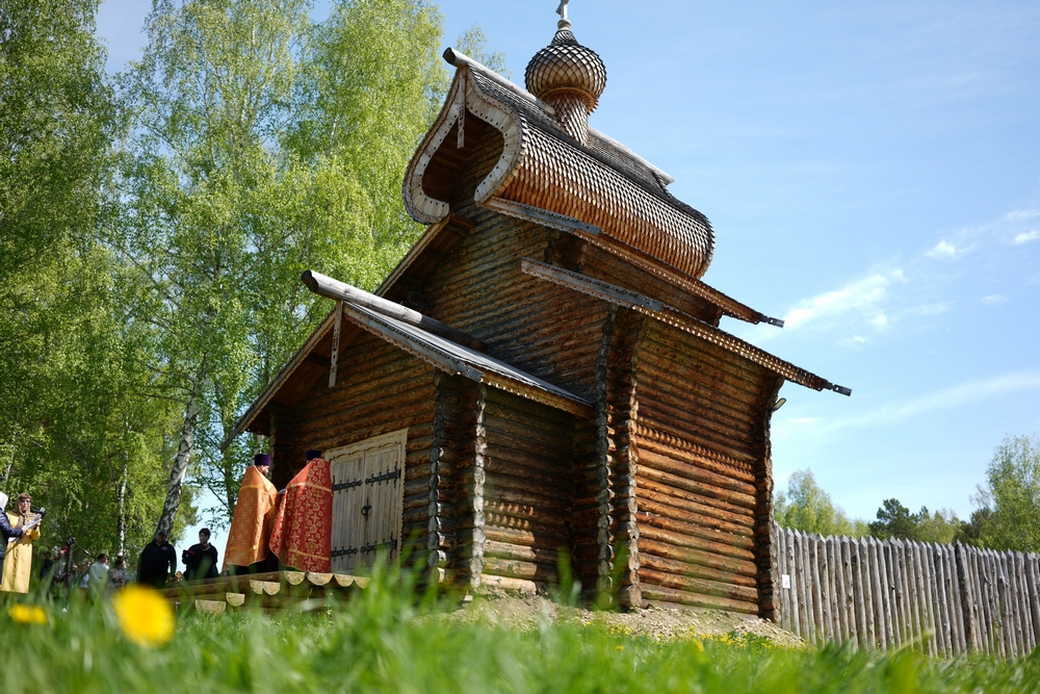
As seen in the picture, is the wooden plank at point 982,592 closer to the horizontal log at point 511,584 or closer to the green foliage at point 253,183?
the horizontal log at point 511,584

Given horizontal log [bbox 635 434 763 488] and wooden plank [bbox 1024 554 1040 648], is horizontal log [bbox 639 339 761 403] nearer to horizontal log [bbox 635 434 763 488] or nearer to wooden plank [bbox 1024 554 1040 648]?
horizontal log [bbox 635 434 763 488]

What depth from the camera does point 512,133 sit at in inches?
513

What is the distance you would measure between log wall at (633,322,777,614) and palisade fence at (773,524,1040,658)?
2.61ft

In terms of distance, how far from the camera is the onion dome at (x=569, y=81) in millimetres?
15867

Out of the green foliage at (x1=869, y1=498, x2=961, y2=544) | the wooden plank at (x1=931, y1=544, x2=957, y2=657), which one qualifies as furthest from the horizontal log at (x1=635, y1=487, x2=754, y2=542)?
the green foliage at (x1=869, y1=498, x2=961, y2=544)

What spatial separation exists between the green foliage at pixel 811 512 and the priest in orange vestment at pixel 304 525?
51568 mm

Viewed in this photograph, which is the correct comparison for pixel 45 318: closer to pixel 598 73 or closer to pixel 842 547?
pixel 598 73

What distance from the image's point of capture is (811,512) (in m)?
58.1

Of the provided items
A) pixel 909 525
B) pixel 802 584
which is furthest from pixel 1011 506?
pixel 802 584

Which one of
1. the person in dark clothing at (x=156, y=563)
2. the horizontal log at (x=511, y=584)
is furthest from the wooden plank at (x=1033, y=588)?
the person in dark clothing at (x=156, y=563)

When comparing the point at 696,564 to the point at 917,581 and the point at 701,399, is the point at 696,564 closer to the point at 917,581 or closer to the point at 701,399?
the point at 701,399

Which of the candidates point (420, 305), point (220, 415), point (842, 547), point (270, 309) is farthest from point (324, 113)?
point (842, 547)

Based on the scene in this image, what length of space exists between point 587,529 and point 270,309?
10460 millimetres

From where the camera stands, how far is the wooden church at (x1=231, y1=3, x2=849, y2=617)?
1070 centimetres
